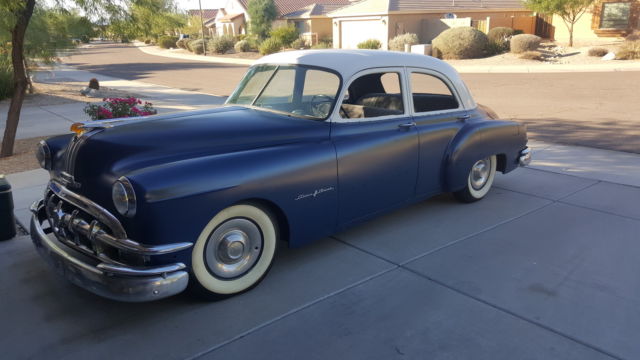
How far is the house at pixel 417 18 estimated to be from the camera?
110 ft

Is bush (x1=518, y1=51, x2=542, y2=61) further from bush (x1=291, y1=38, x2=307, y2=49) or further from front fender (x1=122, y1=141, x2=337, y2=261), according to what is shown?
front fender (x1=122, y1=141, x2=337, y2=261)

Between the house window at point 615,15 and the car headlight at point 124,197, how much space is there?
33298 millimetres

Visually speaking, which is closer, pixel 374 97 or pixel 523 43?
pixel 374 97

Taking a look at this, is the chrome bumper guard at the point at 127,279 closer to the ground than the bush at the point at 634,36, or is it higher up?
closer to the ground

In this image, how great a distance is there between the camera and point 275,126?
4078mm

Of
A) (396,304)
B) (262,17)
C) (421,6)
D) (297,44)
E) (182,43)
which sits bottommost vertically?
(396,304)

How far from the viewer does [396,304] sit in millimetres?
3604

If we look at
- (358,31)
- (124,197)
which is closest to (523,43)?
(358,31)

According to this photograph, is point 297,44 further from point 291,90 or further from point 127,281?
point 127,281

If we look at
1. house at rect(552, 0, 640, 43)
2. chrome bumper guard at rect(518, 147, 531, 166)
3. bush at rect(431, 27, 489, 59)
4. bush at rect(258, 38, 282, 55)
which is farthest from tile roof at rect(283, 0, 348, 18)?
chrome bumper guard at rect(518, 147, 531, 166)

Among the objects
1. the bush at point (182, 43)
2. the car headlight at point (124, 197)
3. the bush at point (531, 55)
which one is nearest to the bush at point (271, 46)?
the bush at point (531, 55)

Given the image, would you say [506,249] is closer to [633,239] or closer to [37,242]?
[633,239]

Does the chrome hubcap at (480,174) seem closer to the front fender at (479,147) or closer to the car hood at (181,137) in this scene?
the front fender at (479,147)

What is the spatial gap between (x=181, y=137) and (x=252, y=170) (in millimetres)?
606
